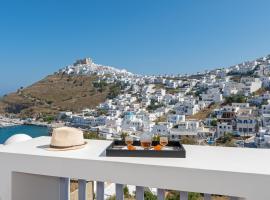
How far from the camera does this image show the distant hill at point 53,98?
4962 cm

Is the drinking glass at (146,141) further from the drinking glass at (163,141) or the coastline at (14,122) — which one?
the coastline at (14,122)

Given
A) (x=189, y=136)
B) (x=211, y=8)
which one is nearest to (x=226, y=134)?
(x=189, y=136)

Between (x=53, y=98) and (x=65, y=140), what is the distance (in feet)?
172

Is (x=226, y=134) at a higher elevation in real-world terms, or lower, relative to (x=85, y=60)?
lower

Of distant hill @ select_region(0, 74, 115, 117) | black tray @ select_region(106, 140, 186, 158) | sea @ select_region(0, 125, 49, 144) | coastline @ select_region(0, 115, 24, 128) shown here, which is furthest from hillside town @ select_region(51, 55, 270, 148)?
black tray @ select_region(106, 140, 186, 158)

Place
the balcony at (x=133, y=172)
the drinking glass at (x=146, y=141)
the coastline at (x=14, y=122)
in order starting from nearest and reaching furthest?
the balcony at (x=133, y=172), the drinking glass at (x=146, y=141), the coastline at (x=14, y=122)

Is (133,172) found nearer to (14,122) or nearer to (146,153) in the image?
(146,153)

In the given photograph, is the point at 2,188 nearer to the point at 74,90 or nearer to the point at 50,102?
the point at 50,102

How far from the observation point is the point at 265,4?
38375 millimetres

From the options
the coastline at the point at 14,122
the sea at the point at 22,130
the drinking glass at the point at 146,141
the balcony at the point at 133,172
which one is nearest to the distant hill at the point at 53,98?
the coastline at the point at 14,122

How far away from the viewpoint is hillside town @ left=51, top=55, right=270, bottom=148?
2844 centimetres

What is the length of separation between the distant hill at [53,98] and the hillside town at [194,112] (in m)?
2.92

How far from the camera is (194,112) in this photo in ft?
124

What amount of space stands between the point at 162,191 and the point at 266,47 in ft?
243
